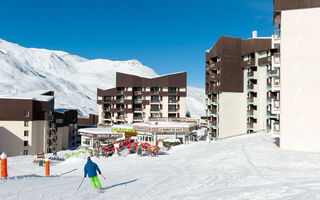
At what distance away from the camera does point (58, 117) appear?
222 feet

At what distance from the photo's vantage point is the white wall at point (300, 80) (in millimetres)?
24766

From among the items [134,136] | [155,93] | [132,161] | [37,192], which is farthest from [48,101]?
[37,192]

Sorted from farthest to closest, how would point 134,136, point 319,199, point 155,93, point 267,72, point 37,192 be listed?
point 155,93 < point 134,136 < point 267,72 < point 37,192 < point 319,199

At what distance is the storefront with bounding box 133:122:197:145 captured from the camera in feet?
155

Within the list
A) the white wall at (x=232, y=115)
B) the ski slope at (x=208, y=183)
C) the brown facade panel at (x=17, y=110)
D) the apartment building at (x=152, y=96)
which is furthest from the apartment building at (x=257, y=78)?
the brown facade panel at (x=17, y=110)

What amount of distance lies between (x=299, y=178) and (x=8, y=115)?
57473 millimetres

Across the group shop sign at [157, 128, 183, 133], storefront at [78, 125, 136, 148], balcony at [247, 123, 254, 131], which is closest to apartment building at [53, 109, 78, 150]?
storefront at [78, 125, 136, 148]

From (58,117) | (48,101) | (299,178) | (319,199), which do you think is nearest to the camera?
(319,199)

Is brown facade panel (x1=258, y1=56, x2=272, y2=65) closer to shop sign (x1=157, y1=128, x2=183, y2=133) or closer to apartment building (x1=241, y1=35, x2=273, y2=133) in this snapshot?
apartment building (x1=241, y1=35, x2=273, y2=133)

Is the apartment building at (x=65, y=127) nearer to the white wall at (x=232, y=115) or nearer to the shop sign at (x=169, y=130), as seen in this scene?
the shop sign at (x=169, y=130)

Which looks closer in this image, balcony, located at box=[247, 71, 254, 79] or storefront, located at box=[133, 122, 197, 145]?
storefront, located at box=[133, 122, 197, 145]

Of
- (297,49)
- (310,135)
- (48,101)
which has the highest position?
(297,49)

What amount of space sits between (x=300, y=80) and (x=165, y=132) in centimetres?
2654

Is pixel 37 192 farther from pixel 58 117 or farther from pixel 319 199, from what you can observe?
pixel 58 117
